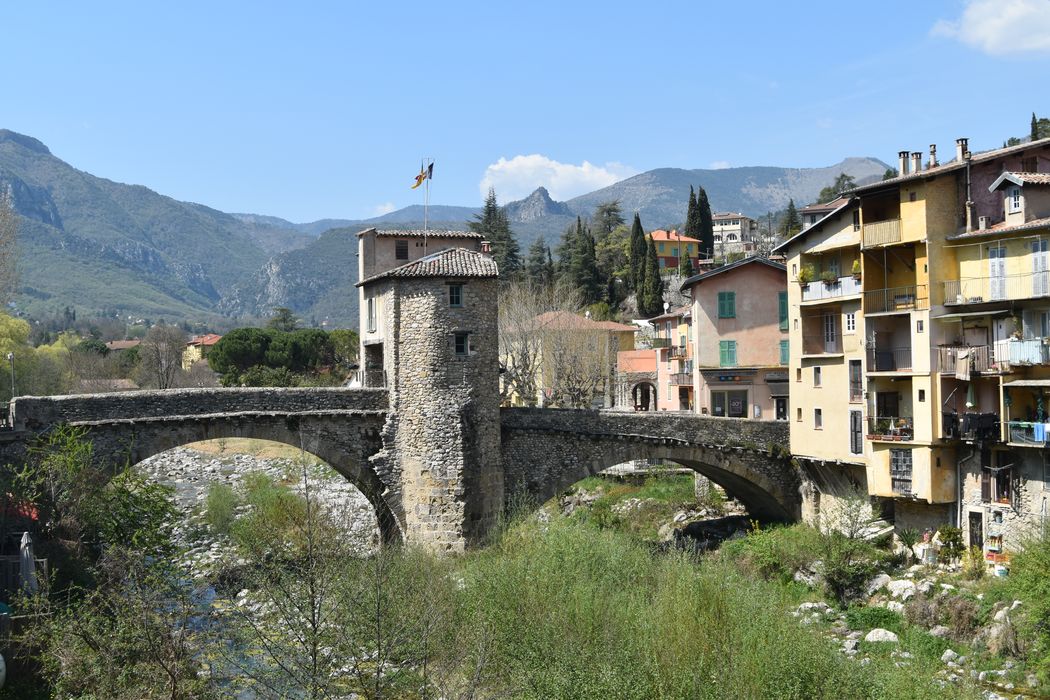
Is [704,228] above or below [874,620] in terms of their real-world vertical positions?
above

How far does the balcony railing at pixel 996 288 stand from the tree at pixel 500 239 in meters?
63.1

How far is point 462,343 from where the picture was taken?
3419cm

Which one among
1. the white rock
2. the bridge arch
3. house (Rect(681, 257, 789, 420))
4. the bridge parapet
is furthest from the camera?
house (Rect(681, 257, 789, 420))

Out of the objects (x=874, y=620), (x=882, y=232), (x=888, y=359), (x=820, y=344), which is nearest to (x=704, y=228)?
(x=820, y=344)

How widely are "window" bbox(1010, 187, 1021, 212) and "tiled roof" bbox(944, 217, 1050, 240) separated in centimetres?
54

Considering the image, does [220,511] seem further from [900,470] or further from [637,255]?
[637,255]

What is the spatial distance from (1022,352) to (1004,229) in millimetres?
3527

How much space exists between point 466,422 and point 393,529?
5.08 m

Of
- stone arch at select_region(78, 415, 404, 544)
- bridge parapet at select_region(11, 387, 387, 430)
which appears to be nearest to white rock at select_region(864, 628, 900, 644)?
stone arch at select_region(78, 415, 404, 544)

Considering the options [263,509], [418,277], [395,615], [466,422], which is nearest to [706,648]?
[395,615]

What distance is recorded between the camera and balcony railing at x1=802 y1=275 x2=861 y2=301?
107ft

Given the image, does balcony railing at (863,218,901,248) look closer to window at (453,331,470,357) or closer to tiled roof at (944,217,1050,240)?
tiled roof at (944,217,1050,240)

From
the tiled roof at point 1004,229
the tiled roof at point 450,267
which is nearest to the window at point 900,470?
the tiled roof at point 1004,229

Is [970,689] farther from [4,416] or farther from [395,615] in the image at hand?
[4,416]
